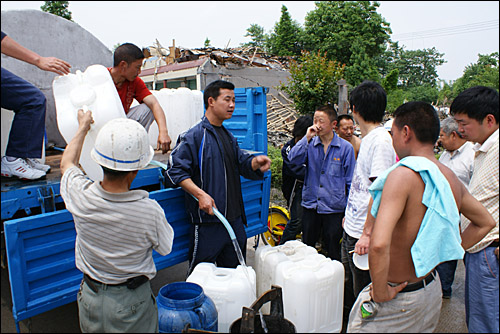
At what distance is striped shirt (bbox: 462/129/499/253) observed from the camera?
6.10 ft

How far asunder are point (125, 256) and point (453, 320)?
278cm

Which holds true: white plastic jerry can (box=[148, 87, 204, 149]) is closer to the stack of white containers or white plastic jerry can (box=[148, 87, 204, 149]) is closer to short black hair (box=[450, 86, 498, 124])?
the stack of white containers

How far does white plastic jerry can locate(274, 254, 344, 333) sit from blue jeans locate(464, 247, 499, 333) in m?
0.77

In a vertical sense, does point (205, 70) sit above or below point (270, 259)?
above

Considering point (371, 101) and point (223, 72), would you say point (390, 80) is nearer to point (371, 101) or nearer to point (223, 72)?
point (223, 72)

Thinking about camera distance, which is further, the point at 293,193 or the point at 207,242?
the point at 293,193

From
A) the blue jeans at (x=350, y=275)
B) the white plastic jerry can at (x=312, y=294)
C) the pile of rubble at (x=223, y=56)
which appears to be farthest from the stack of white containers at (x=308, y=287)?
the pile of rubble at (x=223, y=56)

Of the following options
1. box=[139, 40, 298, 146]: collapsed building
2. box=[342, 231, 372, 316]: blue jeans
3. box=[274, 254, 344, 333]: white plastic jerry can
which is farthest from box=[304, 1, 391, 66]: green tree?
box=[274, 254, 344, 333]: white plastic jerry can

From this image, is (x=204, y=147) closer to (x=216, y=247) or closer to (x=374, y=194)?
(x=216, y=247)

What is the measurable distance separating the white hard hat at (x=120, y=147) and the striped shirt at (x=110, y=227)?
0.42 feet

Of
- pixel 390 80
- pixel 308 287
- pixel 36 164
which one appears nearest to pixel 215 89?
pixel 36 164

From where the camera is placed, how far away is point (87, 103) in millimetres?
2191

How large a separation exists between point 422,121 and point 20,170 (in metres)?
2.28

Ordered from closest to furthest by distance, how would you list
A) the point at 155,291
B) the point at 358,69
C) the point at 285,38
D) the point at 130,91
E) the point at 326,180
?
1. the point at 130,91
2. the point at 326,180
3. the point at 155,291
4. the point at 285,38
5. the point at 358,69
